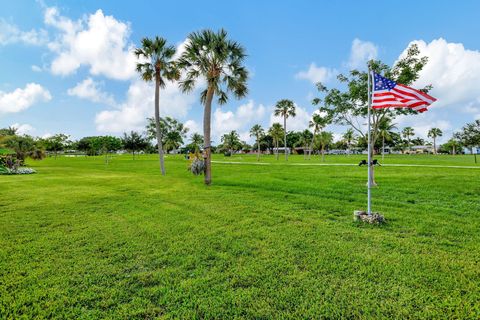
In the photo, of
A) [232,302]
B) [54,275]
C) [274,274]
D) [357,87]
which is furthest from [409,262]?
[357,87]

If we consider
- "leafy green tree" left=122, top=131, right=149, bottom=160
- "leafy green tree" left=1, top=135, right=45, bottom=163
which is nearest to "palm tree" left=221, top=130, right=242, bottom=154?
"leafy green tree" left=122, top=131, right=149, bottom=160

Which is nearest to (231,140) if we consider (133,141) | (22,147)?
(133,141)

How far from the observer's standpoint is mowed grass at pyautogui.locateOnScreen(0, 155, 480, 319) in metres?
3.23

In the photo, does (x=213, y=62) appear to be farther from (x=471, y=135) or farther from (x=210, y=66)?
(x=471, y=135)

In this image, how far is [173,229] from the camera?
253 inches

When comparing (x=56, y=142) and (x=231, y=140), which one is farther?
(x=231, y=140)

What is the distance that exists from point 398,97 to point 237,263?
223 inches

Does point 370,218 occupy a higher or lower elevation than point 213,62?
lower

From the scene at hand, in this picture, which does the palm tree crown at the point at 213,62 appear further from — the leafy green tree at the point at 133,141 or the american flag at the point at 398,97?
the leafy green tree at the point at 133,141

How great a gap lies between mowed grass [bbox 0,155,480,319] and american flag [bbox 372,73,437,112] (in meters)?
3.15

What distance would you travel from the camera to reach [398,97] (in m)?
6.41

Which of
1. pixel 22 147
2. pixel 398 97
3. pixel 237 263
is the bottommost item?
pixel 237 263

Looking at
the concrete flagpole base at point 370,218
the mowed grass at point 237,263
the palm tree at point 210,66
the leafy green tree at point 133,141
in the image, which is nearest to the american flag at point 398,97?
the concrete flagpole base at point 370,218

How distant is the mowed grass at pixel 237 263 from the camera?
3.23 meters
